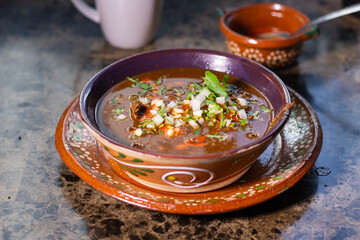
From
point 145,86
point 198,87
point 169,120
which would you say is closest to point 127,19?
point 145,86

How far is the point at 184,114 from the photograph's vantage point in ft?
6.14

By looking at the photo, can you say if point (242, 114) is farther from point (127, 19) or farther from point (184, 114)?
point (127, 19)

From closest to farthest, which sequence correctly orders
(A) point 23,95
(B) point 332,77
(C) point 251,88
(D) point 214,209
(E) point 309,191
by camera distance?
(D) point 214,209, (E) point 309,191, (C) point 251,88, (A) point 23,95, (B) point 332,77

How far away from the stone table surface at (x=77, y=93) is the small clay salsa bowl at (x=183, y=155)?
180 mm

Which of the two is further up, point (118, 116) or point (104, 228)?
point (118, 116)

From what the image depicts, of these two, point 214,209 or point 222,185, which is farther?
point 222,185

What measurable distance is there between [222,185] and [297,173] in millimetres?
296

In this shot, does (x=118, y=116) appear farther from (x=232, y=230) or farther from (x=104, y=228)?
(x=232, y=230)

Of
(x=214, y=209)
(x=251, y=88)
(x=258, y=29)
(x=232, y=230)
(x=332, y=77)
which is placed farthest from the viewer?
(x=258, y=29)

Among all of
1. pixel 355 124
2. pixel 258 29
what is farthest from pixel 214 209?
pixel 258 29

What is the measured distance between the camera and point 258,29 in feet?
10.0

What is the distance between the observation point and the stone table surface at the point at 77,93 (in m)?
1.72

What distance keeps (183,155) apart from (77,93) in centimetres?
130

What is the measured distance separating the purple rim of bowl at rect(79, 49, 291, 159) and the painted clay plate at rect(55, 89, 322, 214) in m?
0.17
